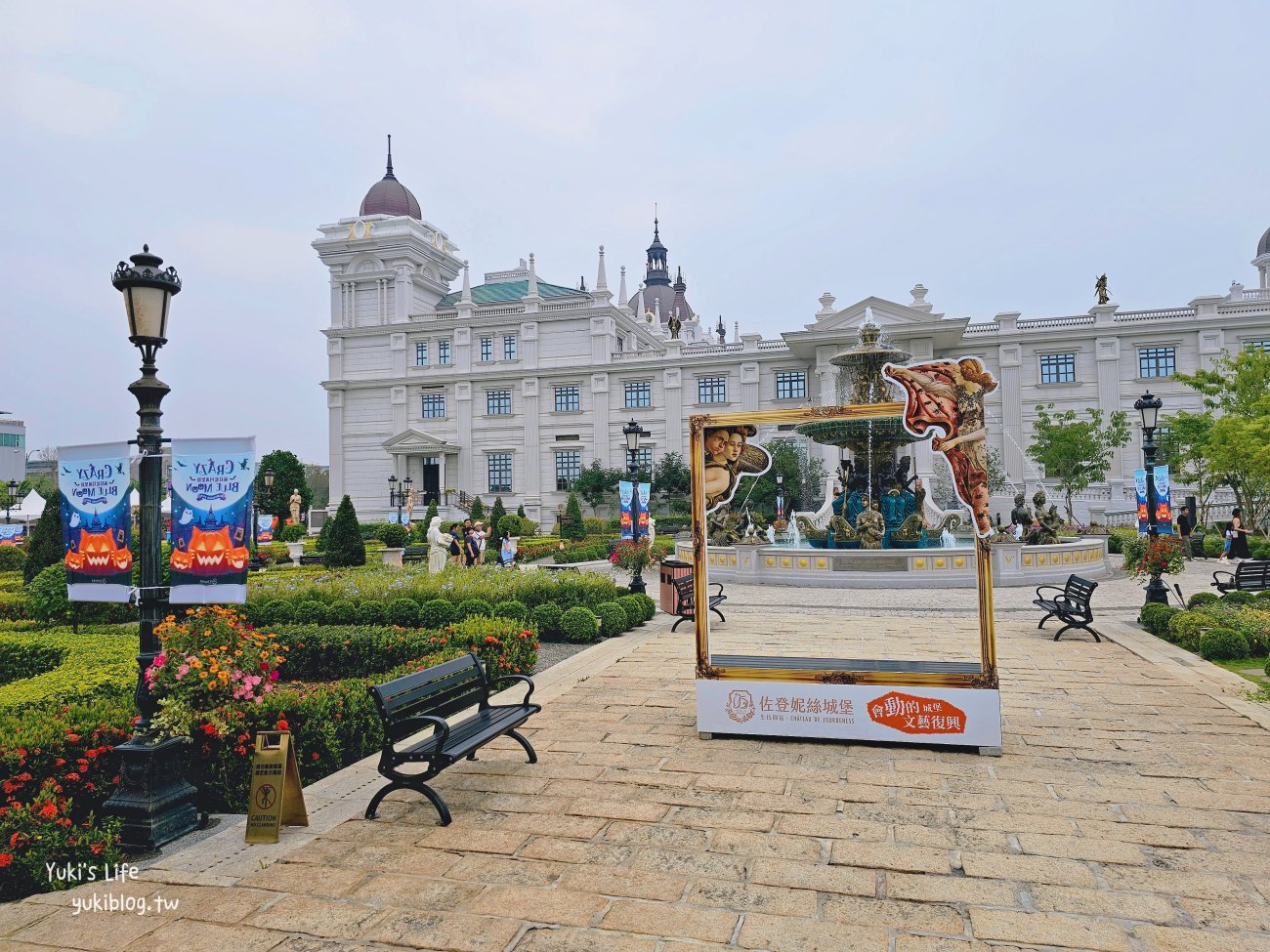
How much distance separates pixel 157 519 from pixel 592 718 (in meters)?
4.15

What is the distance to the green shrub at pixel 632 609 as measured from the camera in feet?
43.0

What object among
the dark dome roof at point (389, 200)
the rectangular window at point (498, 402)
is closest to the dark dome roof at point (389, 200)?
the dark dome roof at point (389, 200)

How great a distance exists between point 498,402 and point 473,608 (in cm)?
3988

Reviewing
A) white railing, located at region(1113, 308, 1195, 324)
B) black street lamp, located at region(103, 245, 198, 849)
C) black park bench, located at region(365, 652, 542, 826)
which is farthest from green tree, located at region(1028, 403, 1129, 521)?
black street lamp, located at region(103, 245, 198, 849)

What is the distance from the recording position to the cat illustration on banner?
6.41 meters

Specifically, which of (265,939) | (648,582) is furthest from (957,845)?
(648,582)

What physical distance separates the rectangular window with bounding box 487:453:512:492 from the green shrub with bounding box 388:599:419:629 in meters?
38.0

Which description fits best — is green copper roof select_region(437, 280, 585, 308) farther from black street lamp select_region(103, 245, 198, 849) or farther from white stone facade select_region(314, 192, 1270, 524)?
black street lamp select_region(103, 245, 198, 849)

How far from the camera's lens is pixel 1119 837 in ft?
15.3

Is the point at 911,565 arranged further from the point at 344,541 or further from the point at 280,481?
the point at 280,481

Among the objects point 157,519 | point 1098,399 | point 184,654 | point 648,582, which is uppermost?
point 1098,399

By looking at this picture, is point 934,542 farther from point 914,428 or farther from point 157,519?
point 157,519

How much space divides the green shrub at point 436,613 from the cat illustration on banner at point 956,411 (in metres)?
7.81

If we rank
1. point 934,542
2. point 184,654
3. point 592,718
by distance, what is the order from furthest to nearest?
point 934,542, point 592,718, point 184,654
